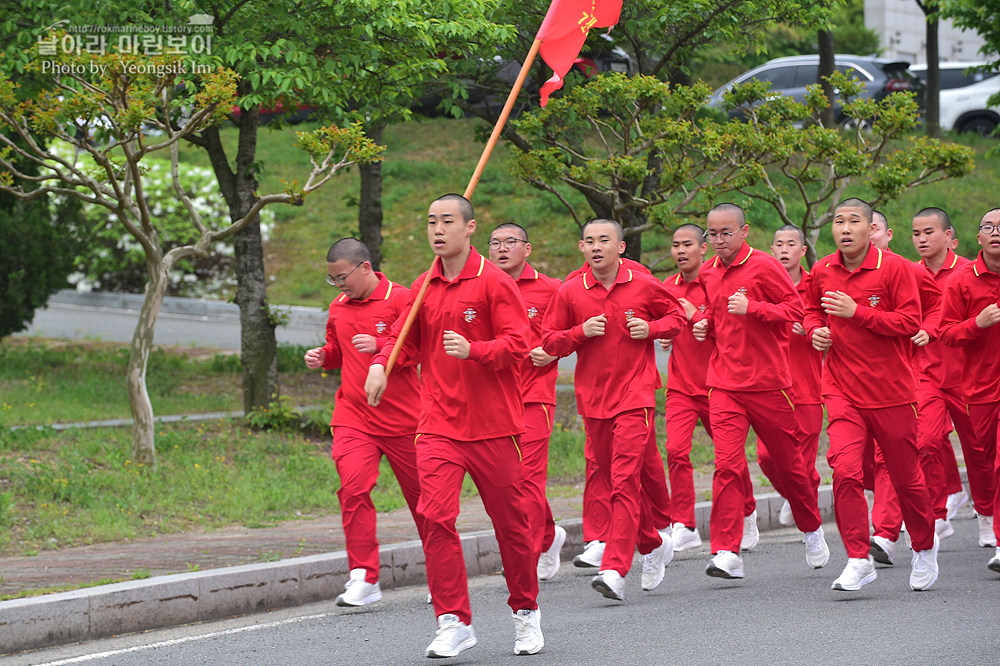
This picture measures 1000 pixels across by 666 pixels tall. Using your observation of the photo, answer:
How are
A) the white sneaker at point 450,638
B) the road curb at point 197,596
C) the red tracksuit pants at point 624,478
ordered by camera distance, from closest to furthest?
1. the white sneaker at point 450,638
2. the road curb at point 197,596
3. the red tracksuit pants at point 624,478

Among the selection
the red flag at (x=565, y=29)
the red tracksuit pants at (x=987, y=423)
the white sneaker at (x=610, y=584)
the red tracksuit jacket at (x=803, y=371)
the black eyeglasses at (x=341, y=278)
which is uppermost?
the red flag at (x=565, y=29)

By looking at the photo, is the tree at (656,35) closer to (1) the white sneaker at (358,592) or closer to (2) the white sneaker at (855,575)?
(2) the white sneaker at (855,575)

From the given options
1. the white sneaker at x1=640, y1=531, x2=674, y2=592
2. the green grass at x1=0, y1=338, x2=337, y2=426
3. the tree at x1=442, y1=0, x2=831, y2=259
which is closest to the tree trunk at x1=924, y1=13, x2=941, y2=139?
the tree at x1=442, y1=0, x2=831, y2=259

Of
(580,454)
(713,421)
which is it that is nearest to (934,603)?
(713,421)

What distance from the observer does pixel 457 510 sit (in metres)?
5.78

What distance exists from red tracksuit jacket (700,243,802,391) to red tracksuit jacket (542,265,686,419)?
1.56 ft

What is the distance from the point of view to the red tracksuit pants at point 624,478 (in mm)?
6742

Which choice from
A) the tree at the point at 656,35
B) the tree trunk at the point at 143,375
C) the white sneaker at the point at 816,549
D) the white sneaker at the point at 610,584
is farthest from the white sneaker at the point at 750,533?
the tree trunk at the point at 143,375

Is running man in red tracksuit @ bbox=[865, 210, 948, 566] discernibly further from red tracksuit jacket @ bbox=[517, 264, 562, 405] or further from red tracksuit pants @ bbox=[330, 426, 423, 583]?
red tracksuit pants @ bbox=[330, 426, 423, 583]

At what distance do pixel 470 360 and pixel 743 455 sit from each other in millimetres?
2487

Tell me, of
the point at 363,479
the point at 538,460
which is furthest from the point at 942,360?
the point at 363,479

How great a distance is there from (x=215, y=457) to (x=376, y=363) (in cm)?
620

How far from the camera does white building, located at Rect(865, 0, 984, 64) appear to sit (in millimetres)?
37344

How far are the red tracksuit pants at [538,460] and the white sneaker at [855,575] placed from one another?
5.55ft
